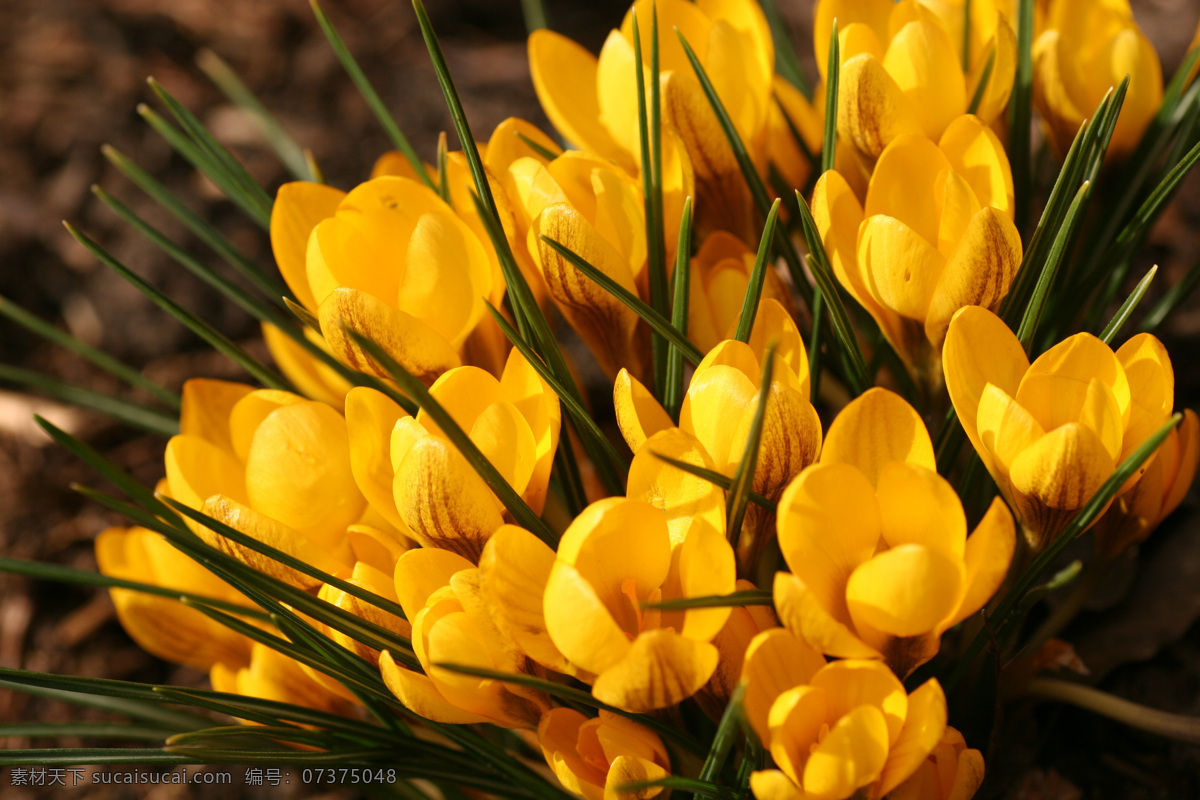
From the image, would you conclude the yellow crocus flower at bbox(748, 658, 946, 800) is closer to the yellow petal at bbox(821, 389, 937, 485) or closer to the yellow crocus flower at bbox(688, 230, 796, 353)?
the yellow petal at bbox(821, 389, 937, 485)

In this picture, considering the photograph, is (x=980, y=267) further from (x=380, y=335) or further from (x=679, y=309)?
(x=380, y=335)

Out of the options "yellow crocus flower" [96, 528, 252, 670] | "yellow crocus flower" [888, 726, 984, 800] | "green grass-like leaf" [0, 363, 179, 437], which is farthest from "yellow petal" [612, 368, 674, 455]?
"green grass-like leaf" [0, 363, 179, 437]

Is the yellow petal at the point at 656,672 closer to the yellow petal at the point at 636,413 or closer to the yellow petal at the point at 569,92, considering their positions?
the yellow petal at the point at 636,413

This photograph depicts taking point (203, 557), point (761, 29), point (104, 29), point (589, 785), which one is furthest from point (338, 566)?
point (104, 29)

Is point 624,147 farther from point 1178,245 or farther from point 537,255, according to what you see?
point 1178,245

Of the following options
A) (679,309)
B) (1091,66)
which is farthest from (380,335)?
(1091,66)

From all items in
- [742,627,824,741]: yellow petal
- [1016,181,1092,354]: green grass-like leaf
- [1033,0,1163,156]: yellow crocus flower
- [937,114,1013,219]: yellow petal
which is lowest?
[742,627,824,741]: yellow petal
